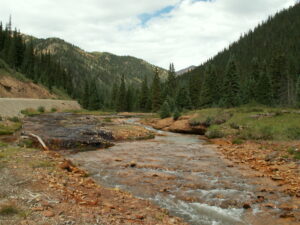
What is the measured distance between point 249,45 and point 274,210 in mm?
159468

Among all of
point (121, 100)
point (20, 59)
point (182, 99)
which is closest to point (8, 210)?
point (182, 99)

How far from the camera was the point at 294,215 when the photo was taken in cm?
749

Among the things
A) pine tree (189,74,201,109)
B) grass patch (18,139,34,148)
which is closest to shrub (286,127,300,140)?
grass patch (18,139,34,148)

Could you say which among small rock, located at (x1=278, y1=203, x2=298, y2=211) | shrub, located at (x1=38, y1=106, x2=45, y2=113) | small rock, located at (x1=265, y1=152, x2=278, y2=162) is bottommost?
small rock, located at (x1=278, y1=203, x2=298, y2=211)

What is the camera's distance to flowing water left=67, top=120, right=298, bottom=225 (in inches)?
307

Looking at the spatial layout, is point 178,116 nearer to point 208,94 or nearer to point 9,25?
point 208,94

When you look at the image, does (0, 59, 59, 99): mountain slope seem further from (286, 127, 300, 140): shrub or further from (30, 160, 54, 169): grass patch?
(286, 127, 300, 140): shrub

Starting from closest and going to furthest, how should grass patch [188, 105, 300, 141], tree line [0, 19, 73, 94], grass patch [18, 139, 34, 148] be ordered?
grass patch [18, 139, 34, 148], grass patch [188, 105, 300, 141], tree line [0, 19, 73, 94]

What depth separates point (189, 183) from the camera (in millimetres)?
10695

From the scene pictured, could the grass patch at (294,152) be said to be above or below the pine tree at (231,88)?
below

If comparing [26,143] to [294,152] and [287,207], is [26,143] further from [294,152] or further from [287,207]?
[294,152]

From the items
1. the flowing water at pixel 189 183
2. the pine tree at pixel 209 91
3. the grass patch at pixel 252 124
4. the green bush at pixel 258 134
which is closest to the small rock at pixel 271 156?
the flowing water at pixel 189 183

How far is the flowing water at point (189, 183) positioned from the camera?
7.80 meters

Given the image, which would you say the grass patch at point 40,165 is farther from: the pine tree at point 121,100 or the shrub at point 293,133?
the pine tree at point 121,100
